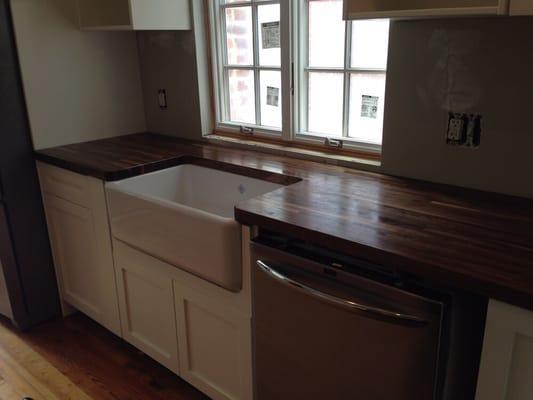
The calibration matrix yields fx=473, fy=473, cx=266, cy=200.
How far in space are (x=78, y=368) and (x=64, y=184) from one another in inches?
34.2

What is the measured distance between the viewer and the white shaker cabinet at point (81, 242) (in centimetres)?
215

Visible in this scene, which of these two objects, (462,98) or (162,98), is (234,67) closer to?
(162,98)

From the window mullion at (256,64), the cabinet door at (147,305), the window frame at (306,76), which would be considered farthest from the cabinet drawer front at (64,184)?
the window frame at (306,76)

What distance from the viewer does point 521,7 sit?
112cm

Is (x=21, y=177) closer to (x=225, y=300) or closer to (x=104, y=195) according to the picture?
(x=104, y=195)

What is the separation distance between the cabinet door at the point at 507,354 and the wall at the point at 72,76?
219 cm

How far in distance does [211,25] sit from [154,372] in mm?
1709

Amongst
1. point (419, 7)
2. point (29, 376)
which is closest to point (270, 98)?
point (419, 7)

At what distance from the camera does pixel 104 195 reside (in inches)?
80.6

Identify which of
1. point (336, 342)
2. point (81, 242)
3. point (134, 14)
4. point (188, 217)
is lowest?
point (81, 242)

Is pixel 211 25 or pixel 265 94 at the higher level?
pixel 211 25

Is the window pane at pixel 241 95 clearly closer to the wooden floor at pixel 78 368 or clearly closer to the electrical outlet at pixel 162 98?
the electrical outlet at pixel 162 98

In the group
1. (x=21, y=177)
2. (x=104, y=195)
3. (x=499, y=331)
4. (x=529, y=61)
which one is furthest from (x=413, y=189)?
(x=21, y=177)

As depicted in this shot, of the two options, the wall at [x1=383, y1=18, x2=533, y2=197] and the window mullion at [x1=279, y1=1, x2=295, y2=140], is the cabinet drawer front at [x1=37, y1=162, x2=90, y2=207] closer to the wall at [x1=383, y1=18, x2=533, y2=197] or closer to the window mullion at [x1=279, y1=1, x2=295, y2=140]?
the window mullion at [x1=279, y1=1, x2=295, y2=140]
